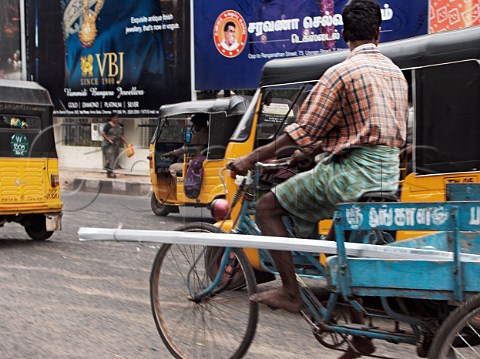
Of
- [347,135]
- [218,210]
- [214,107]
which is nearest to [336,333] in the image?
[347,135]

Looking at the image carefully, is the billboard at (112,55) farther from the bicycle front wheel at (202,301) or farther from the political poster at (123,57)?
the bicycle front wheel at (202,301)

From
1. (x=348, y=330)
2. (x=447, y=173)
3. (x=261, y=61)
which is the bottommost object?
(x=348, y=330)

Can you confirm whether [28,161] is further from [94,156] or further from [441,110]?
[94,156]

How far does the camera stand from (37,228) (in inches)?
373

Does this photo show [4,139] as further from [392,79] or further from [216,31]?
[216,31]

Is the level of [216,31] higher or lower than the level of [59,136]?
higher

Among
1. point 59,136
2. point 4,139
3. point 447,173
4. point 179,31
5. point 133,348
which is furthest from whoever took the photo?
point 59,136

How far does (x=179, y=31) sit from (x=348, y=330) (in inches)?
698

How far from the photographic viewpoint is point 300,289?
3.63m

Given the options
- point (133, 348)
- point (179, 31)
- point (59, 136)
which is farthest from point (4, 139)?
point (59, 136)

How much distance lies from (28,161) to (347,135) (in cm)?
655

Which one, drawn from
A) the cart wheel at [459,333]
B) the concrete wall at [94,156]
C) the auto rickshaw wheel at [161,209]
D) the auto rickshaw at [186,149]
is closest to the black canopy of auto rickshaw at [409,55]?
the cart wheel at [459,333]

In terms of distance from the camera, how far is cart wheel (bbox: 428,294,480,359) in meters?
2.85

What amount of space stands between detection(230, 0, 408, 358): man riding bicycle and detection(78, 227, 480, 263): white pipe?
0.29 meters
